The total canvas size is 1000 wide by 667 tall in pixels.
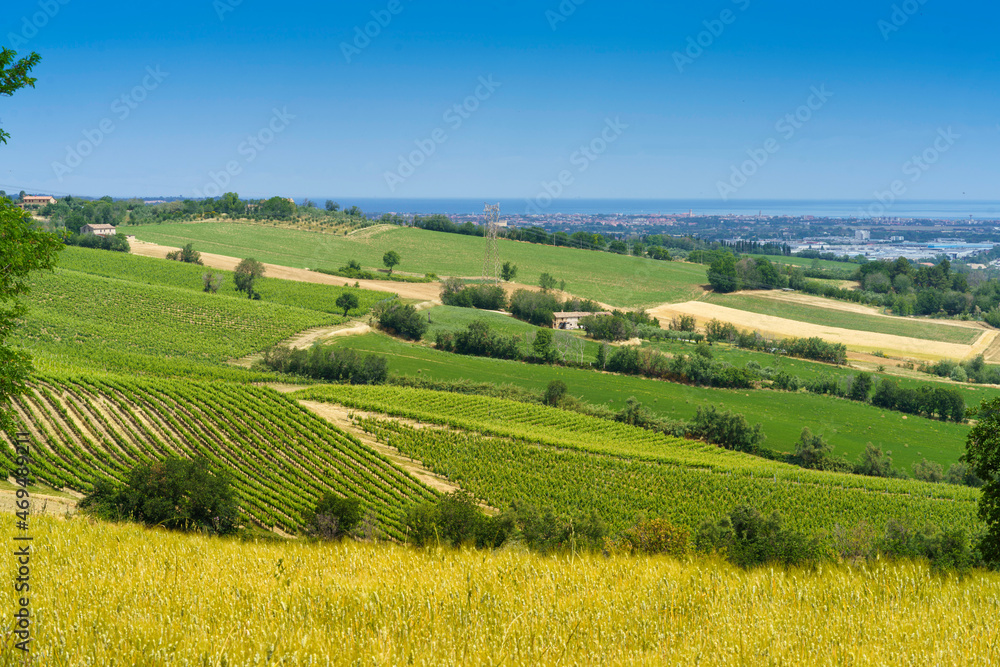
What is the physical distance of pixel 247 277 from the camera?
9475cm

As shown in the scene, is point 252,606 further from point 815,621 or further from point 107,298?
point 107,298

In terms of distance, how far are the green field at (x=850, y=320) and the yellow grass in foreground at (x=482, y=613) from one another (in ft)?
351

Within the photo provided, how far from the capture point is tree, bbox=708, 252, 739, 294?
125 meters

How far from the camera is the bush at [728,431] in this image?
5575 centimetres

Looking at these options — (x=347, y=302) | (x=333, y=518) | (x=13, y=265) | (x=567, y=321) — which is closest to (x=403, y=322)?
(x=347, y=302)

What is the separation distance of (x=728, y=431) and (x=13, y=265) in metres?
55.3

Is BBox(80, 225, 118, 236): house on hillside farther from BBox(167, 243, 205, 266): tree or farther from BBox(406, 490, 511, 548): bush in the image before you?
BBox(406, 490, 511, 548): bush

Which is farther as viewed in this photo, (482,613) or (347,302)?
(347,302)

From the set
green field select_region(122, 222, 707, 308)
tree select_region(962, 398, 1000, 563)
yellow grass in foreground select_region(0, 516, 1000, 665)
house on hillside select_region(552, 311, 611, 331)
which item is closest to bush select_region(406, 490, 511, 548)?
tree select_region(962, 398, 1000, 563)

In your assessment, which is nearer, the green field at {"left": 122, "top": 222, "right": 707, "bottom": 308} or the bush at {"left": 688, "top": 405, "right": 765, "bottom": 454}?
the bush at {"left": 688, "top": 405, "right": 765, "bottom": 454}

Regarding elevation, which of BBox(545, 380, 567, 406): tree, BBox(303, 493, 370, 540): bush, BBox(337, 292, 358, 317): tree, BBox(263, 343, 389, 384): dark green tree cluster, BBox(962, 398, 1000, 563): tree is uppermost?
BBox(962, 398, 1000, 563): tree

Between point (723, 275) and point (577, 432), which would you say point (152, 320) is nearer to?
point (577, 432)

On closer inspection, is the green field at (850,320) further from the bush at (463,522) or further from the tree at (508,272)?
the bush at (463,522)

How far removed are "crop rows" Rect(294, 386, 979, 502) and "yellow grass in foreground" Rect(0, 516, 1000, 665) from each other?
4358cm
